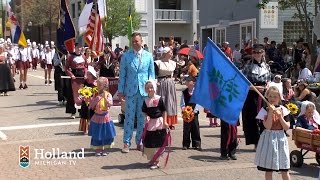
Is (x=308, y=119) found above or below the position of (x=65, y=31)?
below

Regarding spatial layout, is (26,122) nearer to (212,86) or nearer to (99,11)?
(99,11)

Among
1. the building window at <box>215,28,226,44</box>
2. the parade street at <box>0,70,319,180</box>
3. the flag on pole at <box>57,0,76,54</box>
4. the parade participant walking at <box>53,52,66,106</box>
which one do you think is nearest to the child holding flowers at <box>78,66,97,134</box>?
the parade street at <box>0,70,319,180</box>

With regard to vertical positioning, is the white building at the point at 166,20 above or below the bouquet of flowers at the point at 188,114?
above

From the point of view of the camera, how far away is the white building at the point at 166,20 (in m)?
47.7

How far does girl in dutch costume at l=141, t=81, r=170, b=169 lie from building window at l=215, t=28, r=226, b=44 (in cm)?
2041

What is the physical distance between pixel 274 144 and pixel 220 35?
22809 mm

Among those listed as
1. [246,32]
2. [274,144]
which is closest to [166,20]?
[246,32]

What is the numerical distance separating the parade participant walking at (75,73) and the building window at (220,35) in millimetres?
15721

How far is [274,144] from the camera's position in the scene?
6.21 meters

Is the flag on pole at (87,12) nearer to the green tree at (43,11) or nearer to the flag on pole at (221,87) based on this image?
the flag on pole at (221,87)

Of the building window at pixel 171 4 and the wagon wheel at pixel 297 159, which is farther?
the building window at pixel 171 4

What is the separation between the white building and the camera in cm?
4769

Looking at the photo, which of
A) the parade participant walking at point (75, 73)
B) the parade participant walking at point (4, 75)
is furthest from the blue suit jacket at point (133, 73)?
the parade participant walking at point (4, 75)

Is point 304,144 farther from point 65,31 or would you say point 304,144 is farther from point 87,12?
point 87,12
